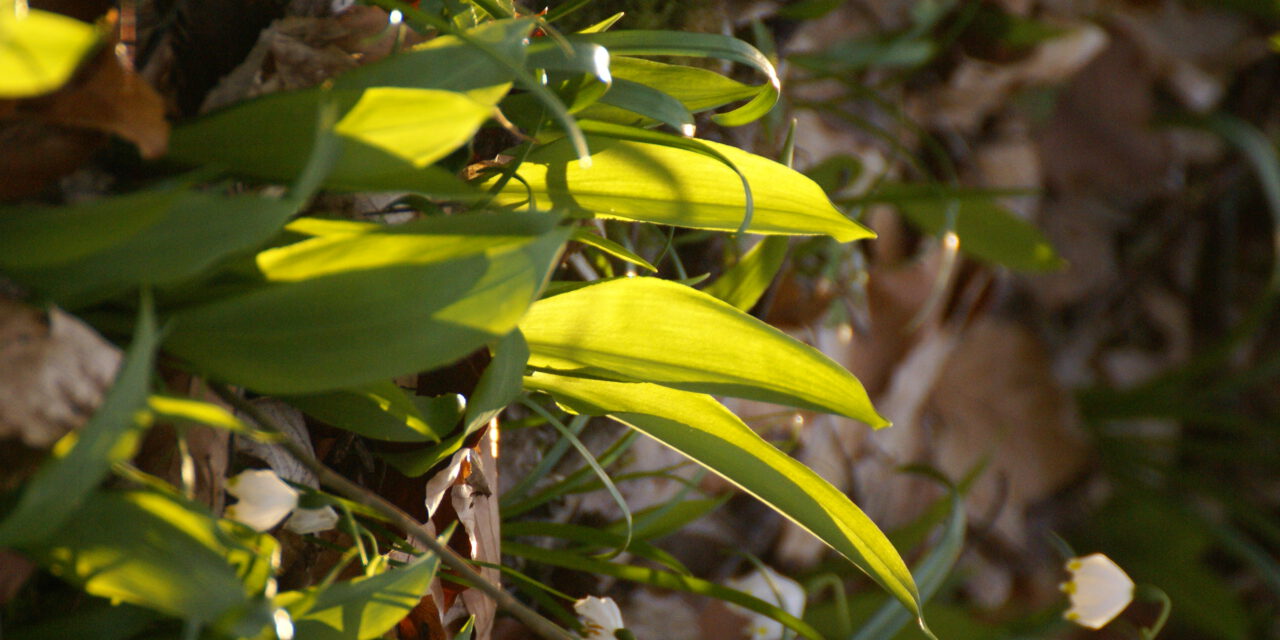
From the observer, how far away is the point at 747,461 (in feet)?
1.38

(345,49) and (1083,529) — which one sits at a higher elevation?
(345,49)

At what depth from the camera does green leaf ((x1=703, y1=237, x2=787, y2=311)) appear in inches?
21.5

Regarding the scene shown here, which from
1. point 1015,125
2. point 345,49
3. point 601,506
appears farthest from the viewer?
point 1015,125

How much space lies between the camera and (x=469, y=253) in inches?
11.9

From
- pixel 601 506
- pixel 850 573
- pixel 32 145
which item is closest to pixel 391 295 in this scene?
pixel 32 145

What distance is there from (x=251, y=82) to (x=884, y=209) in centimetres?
87

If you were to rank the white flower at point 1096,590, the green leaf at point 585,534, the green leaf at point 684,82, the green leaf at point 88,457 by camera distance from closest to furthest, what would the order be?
the green leaf at point 88,457
the green leaf at point 684,82
the green leaf at point 585,534
the white flower at point 1096,590

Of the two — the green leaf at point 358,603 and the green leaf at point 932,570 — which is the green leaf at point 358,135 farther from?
the green leaf at point 932,570

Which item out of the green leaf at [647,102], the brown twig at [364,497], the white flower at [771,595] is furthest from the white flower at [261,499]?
the white flower at [771,595]

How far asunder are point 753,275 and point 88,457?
403mm

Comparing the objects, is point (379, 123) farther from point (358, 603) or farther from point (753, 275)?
point (753, 275)

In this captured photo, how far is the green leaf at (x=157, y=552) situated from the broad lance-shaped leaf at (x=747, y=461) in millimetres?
197

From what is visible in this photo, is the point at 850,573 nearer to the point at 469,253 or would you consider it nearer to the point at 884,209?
the point at 884,209

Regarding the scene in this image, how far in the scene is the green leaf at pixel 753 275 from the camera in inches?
21.5
